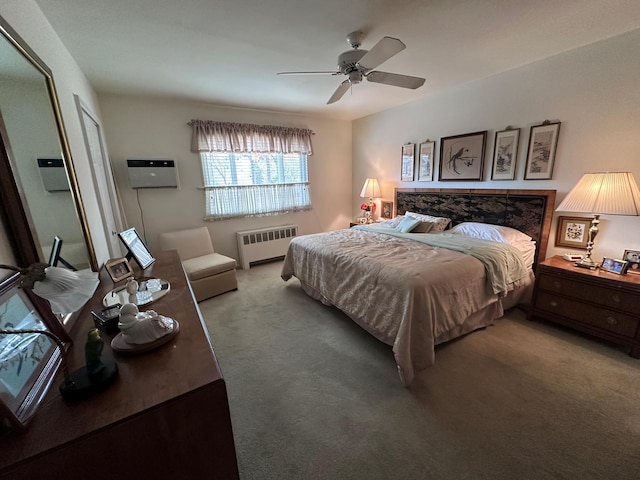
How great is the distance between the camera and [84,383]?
758mm

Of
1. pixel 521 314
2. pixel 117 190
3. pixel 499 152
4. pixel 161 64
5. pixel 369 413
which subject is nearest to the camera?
pixel 369 413

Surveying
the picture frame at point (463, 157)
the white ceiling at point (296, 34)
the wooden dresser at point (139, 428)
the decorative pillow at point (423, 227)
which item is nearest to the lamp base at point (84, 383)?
the wooden dresser at point (139, 428)

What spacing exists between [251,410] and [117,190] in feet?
10.5

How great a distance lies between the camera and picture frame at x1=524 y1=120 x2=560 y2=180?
2582 millimetres

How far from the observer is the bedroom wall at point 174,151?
10.8 feet

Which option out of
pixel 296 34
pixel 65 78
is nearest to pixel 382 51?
pixel 296 34

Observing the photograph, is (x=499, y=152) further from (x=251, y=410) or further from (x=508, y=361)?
(x=251, y=410)

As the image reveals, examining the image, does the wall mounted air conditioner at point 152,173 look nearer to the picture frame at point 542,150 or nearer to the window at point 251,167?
the window at point 251,167

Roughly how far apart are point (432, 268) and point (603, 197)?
147cm

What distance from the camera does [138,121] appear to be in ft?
10.9

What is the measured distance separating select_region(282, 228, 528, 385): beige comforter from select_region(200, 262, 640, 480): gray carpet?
0.65ft

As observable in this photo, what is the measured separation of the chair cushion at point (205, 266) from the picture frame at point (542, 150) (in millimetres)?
3610

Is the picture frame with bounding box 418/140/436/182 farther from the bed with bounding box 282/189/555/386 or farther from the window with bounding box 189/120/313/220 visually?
the window with bounding box 189/120/313/220

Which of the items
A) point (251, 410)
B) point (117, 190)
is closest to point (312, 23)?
point (251, 410)
